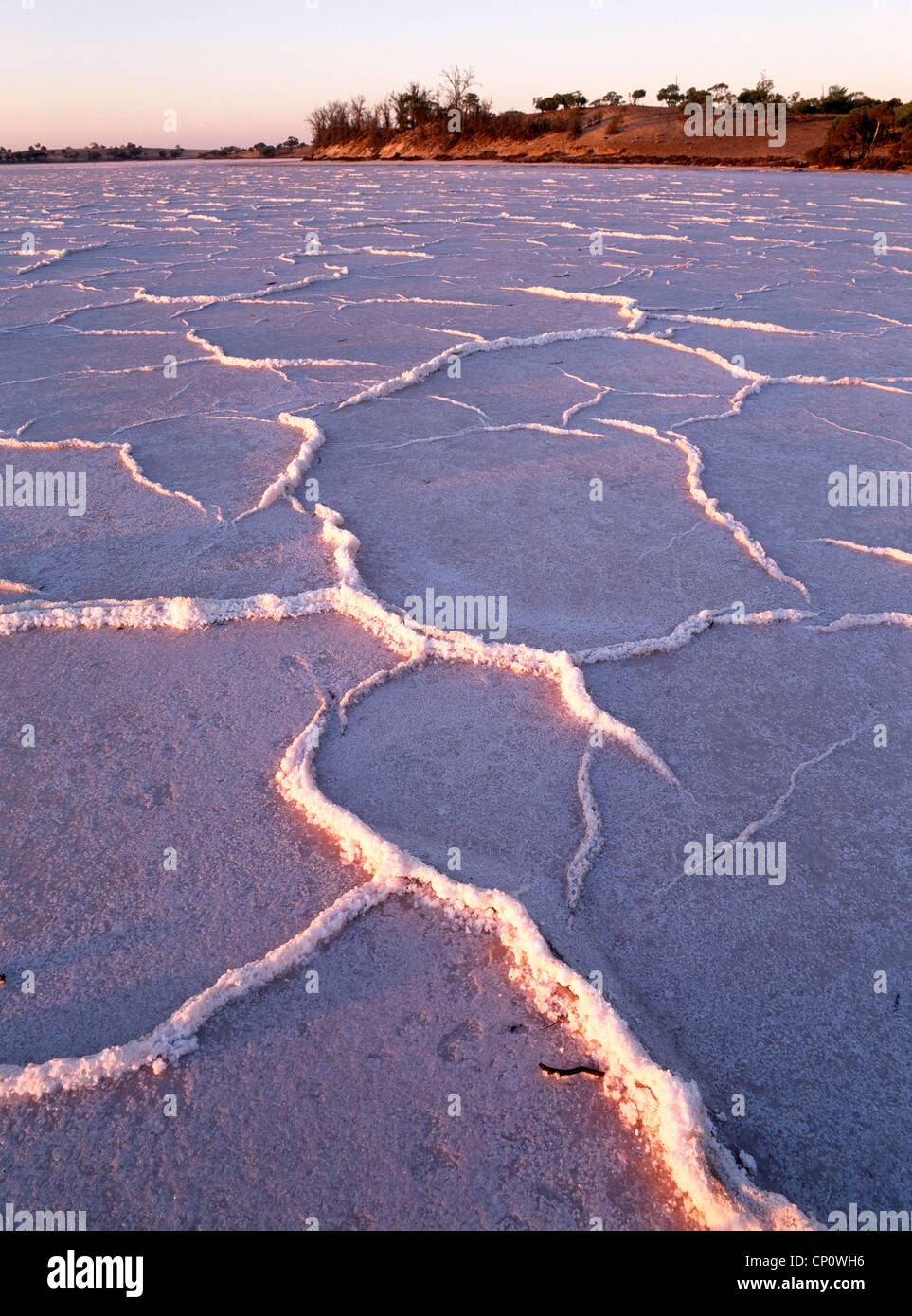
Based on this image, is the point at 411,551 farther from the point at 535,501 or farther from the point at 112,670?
the point at 112,670

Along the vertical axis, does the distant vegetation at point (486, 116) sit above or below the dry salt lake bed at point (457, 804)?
above

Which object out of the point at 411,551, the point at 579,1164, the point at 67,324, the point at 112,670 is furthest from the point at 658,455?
the point at 67,324

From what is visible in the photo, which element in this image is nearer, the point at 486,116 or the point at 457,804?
the point at 457,804

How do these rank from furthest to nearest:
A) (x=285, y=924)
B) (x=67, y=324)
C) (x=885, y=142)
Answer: (x=885, y=142)
(x=67, y=324)
(x=285, y=924)

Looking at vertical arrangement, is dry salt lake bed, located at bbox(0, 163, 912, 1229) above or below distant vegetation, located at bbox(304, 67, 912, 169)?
below

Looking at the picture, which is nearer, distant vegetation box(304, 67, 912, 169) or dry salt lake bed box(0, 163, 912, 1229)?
dry salt lake bed box(0, 163, 912, 1229)

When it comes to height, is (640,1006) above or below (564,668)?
below

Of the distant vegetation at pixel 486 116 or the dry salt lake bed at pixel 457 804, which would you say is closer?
the dry salt lake bed at pixel 457 804
